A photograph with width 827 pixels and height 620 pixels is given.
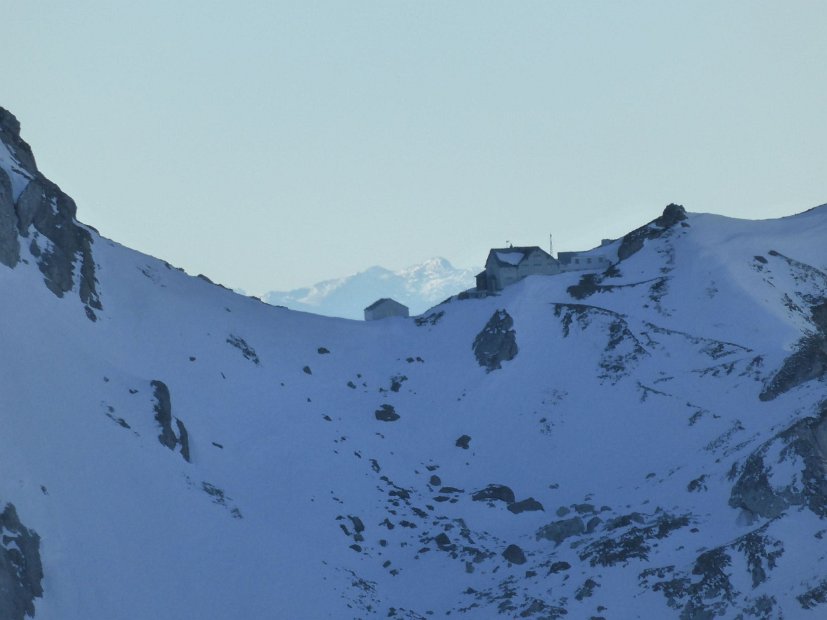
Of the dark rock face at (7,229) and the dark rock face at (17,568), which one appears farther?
the dark rock face at (7,229)

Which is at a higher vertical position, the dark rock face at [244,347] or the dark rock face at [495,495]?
the dark rock face at [244,347]

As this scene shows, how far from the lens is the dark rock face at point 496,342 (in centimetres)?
11119

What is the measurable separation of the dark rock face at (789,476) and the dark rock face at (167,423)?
32218mm

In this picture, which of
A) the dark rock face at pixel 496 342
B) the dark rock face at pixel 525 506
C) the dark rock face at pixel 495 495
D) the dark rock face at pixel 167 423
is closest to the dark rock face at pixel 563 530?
the dark rock face at pixel 525 506

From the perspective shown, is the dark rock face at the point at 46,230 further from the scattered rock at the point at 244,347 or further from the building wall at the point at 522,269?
the building wall at the point at 522,269

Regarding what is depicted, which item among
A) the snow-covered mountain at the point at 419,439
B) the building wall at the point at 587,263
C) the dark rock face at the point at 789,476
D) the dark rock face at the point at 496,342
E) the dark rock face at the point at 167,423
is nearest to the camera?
the snow-covered mountain at the point at 419,439

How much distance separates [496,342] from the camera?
113m

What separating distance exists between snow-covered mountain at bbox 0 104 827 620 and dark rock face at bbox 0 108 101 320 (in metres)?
0.21

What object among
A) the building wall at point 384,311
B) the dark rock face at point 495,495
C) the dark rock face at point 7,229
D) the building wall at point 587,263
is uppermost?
the building wall at point 384,311

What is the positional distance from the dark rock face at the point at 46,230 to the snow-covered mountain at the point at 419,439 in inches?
8.2

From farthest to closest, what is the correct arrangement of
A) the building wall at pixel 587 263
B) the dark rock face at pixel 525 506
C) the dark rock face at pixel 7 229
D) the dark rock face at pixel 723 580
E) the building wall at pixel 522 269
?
the building wall at pixel 522 269 → the building wall at pixel 587 263 → the dark rock face at pixel 525 506 → the dark rock face at pixel 7 229 → the dark rock face at pixel 723 580

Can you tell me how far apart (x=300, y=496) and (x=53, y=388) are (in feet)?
62.7

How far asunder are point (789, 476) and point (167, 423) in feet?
117

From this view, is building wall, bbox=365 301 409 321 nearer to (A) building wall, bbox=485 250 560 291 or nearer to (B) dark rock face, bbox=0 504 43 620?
(A) building wall, bbox=485 250 560 291
